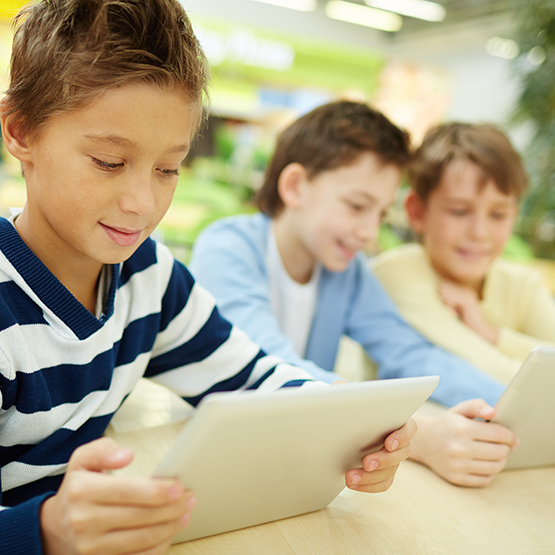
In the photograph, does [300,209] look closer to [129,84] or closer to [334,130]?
[334,130]

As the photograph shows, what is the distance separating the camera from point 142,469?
62 cm

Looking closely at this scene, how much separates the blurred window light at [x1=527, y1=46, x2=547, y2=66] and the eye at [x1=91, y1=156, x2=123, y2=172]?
9.22 ft

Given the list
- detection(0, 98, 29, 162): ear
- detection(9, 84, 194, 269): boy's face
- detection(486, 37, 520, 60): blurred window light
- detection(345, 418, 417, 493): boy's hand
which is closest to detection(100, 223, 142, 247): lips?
detection(9, 84, 194, 269): boy's face

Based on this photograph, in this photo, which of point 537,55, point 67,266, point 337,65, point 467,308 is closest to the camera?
point 67,266

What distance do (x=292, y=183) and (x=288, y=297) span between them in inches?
10.3

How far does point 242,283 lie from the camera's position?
1020 millimetres

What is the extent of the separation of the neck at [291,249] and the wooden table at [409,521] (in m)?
0.57

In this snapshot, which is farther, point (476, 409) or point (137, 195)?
point (476, 409)

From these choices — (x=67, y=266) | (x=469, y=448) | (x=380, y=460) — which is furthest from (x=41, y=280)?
(x=469, y=448)

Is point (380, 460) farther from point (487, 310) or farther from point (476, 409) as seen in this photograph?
point (487, 310)

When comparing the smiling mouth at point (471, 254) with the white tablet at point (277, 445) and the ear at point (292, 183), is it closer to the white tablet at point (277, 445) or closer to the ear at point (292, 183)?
the ear at point (292, 183)

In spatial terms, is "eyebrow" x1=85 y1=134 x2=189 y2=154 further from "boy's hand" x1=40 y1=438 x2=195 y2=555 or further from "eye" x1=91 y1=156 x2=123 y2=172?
"boy's hand" x1=40 y1=438 x2=195 y2=555

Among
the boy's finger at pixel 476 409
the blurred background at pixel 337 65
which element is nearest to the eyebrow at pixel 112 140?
the boy's finger at pixel 476 409

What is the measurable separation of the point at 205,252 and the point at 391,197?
0.42m
